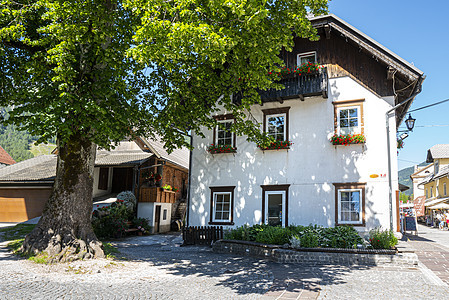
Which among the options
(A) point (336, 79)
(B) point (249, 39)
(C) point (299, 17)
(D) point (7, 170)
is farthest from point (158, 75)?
(D) point (7, 170)

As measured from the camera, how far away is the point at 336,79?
1595cm

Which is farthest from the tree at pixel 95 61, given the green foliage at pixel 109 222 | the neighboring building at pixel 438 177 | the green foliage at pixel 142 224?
the neighboring building at pixel 438 177

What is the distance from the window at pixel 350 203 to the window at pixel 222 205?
4.91 m

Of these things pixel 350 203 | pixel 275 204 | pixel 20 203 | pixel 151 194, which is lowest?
pixel 20 203

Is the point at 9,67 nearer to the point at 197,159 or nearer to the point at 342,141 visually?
the point at 197,159

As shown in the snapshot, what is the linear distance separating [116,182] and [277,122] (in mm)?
14492

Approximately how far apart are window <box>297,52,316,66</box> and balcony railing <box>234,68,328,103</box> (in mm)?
1435

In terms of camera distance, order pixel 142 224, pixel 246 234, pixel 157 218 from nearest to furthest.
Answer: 1. pixel 246 234
2. pixel 142 224
3. pixel 157 218

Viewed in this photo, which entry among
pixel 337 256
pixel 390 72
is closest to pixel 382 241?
pixel 337 256

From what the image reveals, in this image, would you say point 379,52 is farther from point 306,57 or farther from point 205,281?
point 205,281

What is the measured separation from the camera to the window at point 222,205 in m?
17.0

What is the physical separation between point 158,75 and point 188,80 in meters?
1.15

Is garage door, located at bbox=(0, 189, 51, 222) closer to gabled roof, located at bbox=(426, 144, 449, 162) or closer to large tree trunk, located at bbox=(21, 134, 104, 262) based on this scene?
large tree trunk, located at bbox=(21, 134, 104, 262)

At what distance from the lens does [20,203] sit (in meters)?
24.6
